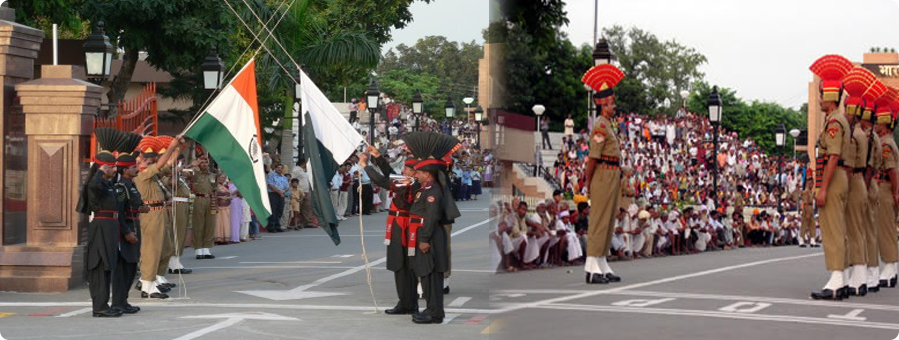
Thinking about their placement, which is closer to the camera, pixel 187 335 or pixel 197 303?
pixel 187 335

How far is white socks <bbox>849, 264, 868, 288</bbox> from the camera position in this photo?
1345cm

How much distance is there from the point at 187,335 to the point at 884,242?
8090mm

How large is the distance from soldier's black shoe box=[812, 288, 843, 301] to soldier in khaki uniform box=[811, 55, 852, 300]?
0.41 m

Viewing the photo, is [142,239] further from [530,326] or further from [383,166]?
[530,326]

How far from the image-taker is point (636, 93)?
112 feet

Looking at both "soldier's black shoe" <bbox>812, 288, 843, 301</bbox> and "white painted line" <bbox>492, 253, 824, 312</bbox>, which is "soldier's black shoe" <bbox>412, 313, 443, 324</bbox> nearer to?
"white painted line" <bbox>492, 253, 824, 312</bbox>

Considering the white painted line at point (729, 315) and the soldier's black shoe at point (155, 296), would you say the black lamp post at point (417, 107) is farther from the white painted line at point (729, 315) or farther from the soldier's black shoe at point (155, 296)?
the white painted line at point (729, 315)

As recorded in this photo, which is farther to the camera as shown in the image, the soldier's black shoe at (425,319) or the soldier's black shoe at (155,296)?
the soldier's black shoe at (155,296)

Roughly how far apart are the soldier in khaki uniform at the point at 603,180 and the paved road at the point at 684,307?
0.87ft

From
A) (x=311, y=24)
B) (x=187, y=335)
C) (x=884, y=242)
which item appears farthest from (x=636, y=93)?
(x=187, y=335)

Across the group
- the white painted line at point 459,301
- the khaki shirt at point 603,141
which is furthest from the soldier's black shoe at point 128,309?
the khaki shirt at point 603,141

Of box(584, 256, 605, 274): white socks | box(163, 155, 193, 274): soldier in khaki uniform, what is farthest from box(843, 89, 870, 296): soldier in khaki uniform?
box(163, 155, 193, 274): soldier in khaki uniform

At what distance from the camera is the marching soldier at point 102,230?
13.6m

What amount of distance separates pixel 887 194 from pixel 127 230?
28.2 feet
